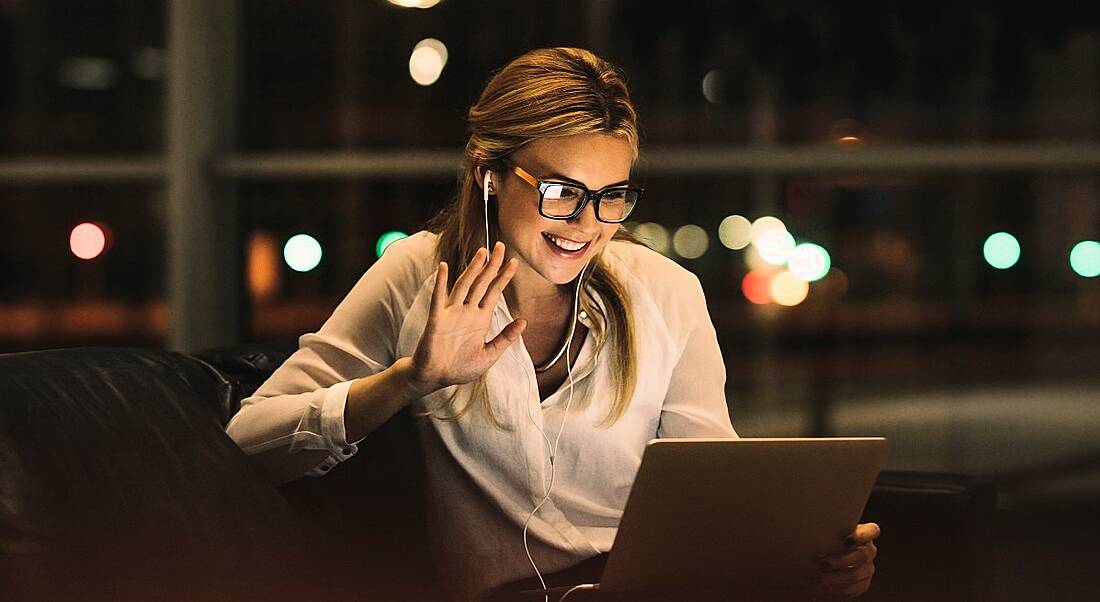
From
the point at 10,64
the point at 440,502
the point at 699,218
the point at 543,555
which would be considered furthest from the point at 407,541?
the point at 10,64

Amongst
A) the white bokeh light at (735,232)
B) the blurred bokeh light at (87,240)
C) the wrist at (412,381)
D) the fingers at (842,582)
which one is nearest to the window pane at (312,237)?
the blurred bokeh light at (87,240)

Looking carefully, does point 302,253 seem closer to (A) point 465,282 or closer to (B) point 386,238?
(B) point 386,238

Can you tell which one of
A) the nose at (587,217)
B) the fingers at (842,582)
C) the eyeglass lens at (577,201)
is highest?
the eyeglass lens at (577,201)

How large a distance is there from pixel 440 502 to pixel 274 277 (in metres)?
2.56

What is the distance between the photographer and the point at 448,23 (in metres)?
4.10

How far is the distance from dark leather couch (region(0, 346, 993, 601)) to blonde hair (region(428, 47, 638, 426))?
A: 25cm

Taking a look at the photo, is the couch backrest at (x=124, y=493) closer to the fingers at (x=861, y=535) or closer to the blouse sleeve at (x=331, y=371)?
the blouse sleeve at (x=331, y=371)

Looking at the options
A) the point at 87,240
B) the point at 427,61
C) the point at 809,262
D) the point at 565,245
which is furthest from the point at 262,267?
the point at 565,245

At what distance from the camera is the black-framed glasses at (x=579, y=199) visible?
175cm

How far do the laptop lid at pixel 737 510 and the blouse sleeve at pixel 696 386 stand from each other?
445 millimetres

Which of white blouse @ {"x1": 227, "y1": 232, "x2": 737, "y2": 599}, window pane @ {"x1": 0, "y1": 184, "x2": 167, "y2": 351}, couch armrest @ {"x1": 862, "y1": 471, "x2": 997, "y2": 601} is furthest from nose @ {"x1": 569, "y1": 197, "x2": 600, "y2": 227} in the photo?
window pane @ {"x1": 0, "y1": 184, "x2": 167, "y2": 351}

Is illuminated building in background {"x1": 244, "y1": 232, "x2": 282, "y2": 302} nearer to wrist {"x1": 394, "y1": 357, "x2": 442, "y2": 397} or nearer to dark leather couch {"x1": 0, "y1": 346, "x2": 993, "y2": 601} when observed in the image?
dark leather couch {"x1": 0, "y1": 346, "x2": 993, "y2": 601}

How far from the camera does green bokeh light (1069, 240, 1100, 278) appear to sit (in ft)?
12.7

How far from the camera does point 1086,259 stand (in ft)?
12.8
